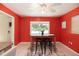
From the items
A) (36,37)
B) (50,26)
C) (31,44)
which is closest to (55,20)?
(50,26)

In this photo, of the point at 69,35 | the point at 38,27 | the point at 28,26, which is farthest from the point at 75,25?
the point at 28,26

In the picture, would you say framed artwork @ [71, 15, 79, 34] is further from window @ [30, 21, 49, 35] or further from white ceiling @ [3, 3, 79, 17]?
window @ [30, 21, 49, 35]

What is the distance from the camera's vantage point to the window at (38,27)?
431 centimetres

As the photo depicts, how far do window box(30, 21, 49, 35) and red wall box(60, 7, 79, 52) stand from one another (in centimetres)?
64

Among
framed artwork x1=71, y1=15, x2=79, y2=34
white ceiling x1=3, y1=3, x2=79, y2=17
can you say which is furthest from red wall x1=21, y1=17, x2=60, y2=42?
framed artwork x1=71, y1=15, x2=79, y2=34

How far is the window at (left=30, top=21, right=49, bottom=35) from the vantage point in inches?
170

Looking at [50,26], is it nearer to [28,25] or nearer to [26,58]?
[28,25]

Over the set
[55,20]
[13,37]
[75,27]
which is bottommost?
[13,37]

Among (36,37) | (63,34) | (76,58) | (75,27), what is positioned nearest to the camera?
(76,58)

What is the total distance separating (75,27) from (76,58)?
2.81 metres

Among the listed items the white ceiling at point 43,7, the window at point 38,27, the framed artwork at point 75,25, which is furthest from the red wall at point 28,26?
the framed artwork at point 75,25

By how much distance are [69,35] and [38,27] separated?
1.17 m

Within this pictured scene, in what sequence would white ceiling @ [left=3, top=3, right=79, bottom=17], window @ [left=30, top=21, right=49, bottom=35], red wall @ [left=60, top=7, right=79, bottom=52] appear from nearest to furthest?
1. white ceiling @ [left=3, top=3, right=79, bottom=17]
2. red wall @ [left=60, top=7, right=79, bottom=52]
3. window @ [left=30, top=21, right=49, bottom=35]

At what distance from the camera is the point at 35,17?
480cm
